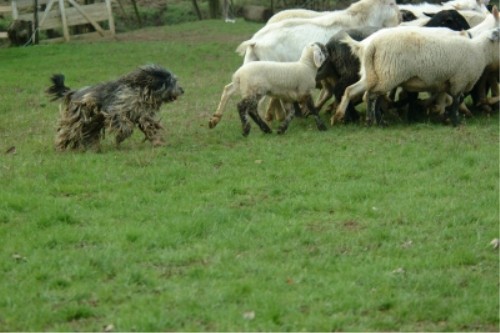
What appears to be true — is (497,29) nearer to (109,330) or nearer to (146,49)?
(109,330)

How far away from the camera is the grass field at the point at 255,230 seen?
21.4ft

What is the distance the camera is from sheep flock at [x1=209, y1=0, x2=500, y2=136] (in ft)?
40.1

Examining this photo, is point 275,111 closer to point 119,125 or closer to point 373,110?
point 373,110

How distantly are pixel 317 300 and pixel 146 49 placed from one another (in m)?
19.1

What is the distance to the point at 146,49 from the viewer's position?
82.5 feet

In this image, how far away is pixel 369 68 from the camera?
12625mm

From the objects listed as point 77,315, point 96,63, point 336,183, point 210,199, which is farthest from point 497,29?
point 96,63

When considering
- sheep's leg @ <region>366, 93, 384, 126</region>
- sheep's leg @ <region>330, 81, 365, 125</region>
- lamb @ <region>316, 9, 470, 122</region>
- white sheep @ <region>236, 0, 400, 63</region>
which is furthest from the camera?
white sheep @ <region>236, 0, 400, 63</region>

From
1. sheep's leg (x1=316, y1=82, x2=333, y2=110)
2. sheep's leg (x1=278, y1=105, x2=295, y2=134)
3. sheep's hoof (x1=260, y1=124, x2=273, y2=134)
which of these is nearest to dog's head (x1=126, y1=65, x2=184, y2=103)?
sheep's hoof (x1=260, y1=124, x2=273, y2=134)

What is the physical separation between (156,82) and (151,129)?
22.3 inches

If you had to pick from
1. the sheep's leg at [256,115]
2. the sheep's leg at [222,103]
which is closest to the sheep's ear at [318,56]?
the sheep's leg at [256,115]

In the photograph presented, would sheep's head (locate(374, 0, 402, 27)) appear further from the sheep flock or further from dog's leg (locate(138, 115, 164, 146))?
dog's leg (locate(138, 115, 164, 146))

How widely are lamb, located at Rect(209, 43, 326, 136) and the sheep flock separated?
0.01 metres

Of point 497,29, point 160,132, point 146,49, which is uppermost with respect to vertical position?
point 497,29
